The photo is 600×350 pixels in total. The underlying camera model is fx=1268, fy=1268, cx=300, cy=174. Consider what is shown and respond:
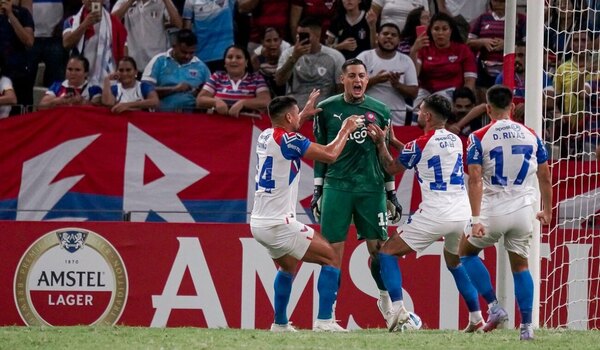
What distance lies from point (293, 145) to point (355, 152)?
1014 mm

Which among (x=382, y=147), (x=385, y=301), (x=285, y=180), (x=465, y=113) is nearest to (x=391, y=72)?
(x=465, y=113)

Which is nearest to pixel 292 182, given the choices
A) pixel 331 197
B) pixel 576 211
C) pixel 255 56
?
pixel 331 197

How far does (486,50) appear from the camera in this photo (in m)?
16.3

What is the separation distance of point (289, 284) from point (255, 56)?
561cm

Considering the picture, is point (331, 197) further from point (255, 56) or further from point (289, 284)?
point (255, 56)

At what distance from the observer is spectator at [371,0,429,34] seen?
55.0 feet

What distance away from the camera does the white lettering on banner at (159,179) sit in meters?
14.6

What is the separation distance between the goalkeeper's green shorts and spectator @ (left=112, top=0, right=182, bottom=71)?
5.54 meters

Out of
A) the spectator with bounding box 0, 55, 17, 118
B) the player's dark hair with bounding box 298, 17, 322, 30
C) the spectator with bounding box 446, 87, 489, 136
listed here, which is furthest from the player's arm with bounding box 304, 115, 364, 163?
the spectator with bounding box 0, 55, 17, 118

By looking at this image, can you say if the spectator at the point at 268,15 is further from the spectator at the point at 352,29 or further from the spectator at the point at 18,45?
the spectator at the point at 18,45

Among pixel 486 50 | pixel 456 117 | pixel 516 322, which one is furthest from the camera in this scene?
pixel 486 50

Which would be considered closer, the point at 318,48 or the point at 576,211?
the point at 576,211

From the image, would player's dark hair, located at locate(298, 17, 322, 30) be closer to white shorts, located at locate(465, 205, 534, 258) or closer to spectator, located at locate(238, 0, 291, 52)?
spectator, located at locate(238, 0, 291, 52)

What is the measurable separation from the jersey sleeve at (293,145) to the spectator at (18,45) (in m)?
5.66
